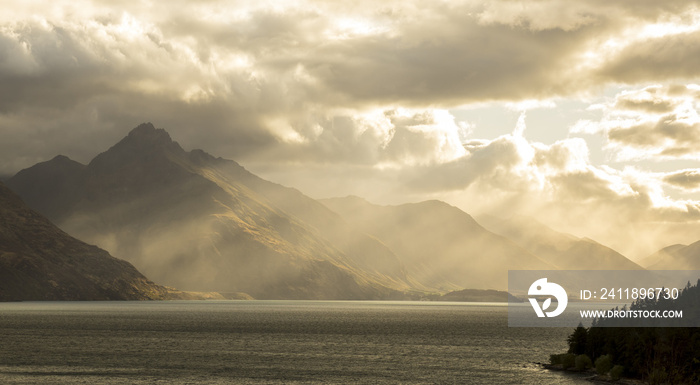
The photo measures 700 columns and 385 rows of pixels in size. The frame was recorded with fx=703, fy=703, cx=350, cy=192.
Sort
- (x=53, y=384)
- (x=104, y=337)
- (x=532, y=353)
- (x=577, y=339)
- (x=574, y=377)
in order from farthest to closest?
1. (x=104, y=337)
2. (x=532, y=353)
3. (x=577, y=339)
4. (x=574, y=377)
5. (x=53, y=384)

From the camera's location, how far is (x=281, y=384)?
103 m

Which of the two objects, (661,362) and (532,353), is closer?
(661,362)

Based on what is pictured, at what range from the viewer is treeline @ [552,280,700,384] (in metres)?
100

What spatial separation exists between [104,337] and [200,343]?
107ft

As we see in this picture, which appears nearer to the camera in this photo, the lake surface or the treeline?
the treeline

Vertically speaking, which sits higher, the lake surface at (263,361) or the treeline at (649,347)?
the treeline at (649,347)

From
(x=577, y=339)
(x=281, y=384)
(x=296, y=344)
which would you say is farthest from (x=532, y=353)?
(x=281, y=384)

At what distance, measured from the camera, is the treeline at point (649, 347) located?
10012cm

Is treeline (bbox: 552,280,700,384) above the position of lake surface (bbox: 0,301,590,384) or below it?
above

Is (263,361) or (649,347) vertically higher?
(649,347)

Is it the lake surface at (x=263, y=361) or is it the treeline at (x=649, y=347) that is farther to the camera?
the lake surface at (x=263, y=361)

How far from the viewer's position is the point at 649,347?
344 feet

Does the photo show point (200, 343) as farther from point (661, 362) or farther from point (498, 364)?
point (661, 362)

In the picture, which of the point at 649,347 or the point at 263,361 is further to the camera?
the point at 263,361
